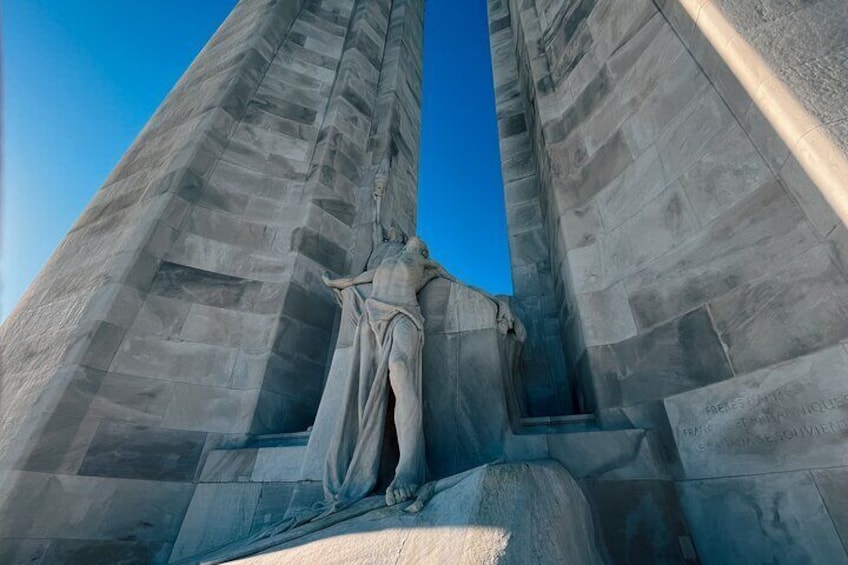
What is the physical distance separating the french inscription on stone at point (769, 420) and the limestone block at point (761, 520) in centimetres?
10

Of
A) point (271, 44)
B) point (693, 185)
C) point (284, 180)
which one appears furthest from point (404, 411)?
point (271, 44)

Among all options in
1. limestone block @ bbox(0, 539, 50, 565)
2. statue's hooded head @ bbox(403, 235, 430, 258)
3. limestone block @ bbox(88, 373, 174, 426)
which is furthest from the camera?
statue's hooded head @ bbox(403, 235, 430, 258)

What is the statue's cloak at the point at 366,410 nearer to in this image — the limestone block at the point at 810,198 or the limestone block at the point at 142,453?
the limestone block at the point at 142,453

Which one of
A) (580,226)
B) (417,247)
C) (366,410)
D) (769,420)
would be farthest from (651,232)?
(366,410)

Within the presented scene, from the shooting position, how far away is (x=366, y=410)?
3723mm

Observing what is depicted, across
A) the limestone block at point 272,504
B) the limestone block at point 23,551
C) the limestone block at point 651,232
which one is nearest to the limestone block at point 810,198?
the limestone block at point 651,232

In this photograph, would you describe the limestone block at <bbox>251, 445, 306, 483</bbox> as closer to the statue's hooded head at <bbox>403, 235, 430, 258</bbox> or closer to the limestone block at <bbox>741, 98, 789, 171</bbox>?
the statue's hooded head at <bbox>403, 235, 430, 258</bbox>

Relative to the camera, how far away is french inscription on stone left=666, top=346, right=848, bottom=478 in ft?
8.89

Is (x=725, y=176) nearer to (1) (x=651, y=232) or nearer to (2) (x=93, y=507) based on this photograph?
(1) (x=651, y=232)

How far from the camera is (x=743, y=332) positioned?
334 centimetres

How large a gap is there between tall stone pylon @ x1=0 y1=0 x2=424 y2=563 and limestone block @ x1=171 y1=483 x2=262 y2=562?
32cm

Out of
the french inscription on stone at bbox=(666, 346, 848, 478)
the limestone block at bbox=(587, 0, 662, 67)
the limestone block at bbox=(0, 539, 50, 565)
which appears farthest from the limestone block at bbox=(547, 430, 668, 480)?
the limestone block at bbox=(587, 0, 662, 67)

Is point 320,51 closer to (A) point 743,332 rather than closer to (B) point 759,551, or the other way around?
(A) point 743,332

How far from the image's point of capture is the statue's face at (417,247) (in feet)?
15.8
